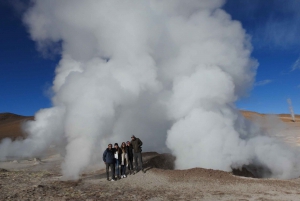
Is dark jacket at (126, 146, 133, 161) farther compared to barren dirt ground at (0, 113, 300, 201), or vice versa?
dark jacket at (126, 146, 133, 161)

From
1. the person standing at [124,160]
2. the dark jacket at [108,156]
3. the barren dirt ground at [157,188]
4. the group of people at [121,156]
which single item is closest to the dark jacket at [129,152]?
the group of people at [121,156]

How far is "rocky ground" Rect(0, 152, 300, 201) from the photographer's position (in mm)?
8320

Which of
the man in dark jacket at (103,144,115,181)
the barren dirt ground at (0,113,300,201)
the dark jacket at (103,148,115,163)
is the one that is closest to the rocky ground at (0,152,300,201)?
the barren dirt ground at (0,113,300,201)

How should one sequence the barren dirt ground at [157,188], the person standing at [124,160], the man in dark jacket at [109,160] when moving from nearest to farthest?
the barren dirt ground at [157,188] < the man in dark jacket at [109,160] < the person standing at [124,160]

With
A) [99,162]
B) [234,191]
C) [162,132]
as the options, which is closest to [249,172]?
[234,191]

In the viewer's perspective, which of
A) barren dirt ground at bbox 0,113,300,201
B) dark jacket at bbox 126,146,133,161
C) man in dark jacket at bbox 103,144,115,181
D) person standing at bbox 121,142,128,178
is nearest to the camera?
barren dirt ground at bbox 0,113,300,201

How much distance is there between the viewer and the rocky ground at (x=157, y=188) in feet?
27.3

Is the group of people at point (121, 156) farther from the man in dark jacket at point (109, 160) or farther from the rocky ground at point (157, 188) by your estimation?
the rocky ground at point (157, 188)

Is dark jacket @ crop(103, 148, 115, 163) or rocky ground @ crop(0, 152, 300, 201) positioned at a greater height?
dark jacket @ crop(103, 148, 115, 163)

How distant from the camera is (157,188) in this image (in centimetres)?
963

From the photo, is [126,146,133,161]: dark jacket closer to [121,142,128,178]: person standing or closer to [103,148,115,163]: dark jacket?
[121,142,128,178]: person standing

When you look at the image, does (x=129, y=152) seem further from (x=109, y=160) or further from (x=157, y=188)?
(x=157, y=188)

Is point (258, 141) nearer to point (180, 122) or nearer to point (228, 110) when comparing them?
point (228, 110)

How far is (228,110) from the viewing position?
56.2ft
